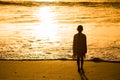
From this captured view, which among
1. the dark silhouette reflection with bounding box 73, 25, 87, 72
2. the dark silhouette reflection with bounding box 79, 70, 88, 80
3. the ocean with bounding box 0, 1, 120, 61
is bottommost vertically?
the ocean with bounding box 0, 1, 120, 61

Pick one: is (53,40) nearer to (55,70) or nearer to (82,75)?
(55,70)

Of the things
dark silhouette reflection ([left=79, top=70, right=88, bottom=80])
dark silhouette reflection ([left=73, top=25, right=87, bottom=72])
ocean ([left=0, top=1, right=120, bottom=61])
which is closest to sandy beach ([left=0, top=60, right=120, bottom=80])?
dark silhouette reflection ([left=79, top=70, right=88, bottom=80])

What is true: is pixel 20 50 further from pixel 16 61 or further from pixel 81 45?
pixel 81 45

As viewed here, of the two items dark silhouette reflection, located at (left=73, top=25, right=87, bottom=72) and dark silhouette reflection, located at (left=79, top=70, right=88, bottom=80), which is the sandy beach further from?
dark silhouette reflection, located at (left=73, top=25, right=87, bottom=72)

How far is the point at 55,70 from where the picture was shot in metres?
12.1

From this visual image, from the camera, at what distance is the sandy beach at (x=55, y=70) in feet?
37.1

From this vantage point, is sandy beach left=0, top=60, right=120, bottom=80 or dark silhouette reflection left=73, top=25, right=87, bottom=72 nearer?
sandy beach left=0, top=60, right=120, bottom=80

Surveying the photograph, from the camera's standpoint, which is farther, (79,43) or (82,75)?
(79,43)

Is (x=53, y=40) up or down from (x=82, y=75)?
down

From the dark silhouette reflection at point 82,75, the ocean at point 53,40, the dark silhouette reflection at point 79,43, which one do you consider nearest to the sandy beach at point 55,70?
the dark silhouette reflection at point 82,75

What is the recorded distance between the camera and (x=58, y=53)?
657 inches

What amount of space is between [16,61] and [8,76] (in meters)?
2.05

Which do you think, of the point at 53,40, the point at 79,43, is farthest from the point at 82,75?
the point at 53,40

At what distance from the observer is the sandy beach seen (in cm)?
1130
